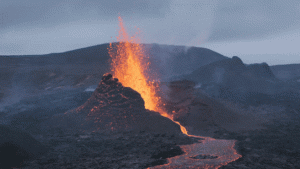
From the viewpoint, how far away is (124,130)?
1606cm

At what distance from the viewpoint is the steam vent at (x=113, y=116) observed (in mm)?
16359

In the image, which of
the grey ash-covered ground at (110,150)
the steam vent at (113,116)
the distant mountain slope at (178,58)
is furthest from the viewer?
the distant mountain slope at (178,58)

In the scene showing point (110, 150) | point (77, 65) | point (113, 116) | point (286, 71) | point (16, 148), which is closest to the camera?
point (16, 148)

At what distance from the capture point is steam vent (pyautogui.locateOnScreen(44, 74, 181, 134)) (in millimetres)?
16359

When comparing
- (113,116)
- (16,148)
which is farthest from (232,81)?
(16,148)

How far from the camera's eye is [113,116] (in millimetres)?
17062

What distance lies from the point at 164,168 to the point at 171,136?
5283 mm

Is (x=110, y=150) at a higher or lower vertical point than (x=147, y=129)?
lower

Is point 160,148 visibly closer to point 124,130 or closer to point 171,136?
point 171,136

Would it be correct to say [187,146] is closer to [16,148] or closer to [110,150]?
[110,150]

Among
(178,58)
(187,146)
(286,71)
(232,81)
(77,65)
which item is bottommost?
(187,146)

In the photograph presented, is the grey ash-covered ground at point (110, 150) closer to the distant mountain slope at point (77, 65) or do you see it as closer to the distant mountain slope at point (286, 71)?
the distant mountain slope at point (77, 65)

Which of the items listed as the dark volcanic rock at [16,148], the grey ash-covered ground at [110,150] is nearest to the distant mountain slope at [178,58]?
the grey ash-covered ground at [110,150]

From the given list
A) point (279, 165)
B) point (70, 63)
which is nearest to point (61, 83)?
point (70, 63)
